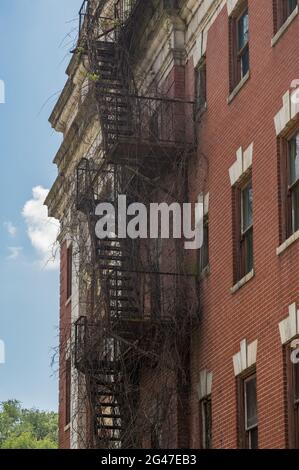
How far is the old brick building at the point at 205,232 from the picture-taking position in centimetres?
2098

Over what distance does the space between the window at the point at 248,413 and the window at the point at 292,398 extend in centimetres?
169

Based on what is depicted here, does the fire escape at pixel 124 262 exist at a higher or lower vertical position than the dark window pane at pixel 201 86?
lower

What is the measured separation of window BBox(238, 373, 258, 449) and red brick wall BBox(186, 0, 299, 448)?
7.7 inches

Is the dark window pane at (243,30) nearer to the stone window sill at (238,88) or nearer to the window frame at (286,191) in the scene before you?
the stone window sill at (238,88)

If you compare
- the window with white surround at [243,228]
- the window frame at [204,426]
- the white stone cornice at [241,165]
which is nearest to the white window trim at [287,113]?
the white stone cornice at [241,165]

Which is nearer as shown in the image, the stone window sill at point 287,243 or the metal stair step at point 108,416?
the stone window sill at point 287,243

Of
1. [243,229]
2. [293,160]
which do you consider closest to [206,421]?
[243,229]

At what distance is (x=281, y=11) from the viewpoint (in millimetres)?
21953

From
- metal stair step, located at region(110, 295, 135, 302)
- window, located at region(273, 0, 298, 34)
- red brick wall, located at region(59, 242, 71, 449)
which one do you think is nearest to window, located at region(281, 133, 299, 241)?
window, located at region(273, 0, 298, 34)

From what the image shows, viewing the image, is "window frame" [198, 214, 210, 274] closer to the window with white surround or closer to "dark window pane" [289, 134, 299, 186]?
the window with white surround

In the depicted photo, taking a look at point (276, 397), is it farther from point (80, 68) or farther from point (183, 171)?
point (80, 68)

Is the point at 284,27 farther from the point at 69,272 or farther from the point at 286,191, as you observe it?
the point at 69,272
